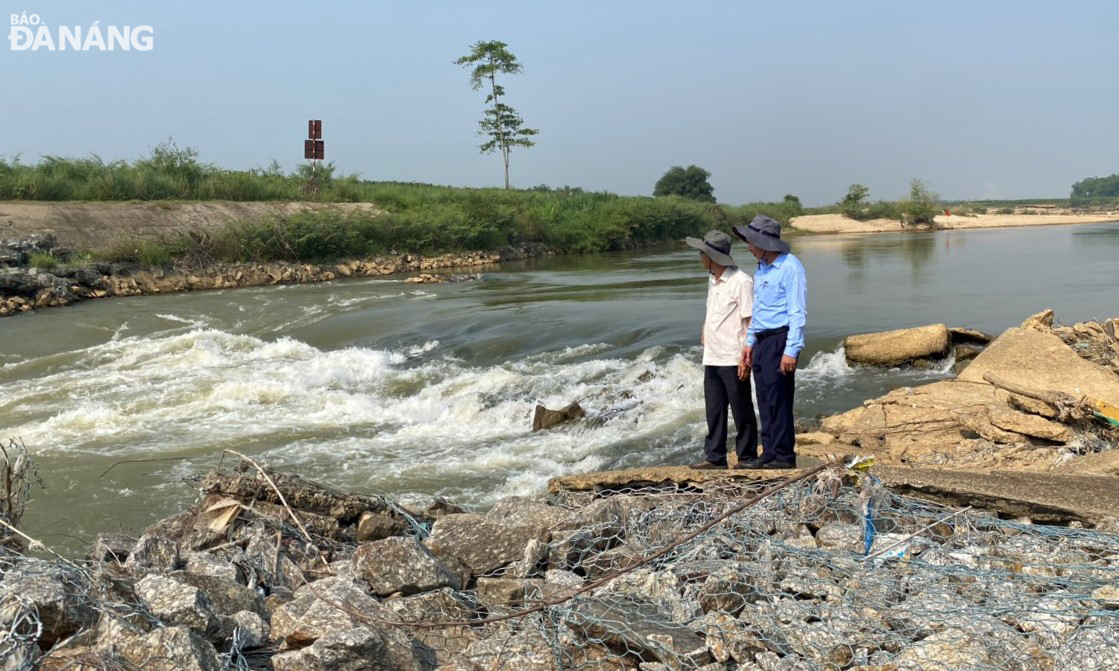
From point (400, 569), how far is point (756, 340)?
2.84 metres

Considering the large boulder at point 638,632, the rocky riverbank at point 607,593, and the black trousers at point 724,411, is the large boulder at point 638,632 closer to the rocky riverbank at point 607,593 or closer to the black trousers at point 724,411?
the rocky riverbank at point 607,593

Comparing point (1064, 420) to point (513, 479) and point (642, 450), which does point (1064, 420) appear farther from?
point (513, 479)

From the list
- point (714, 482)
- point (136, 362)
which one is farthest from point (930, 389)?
point (136, 362)

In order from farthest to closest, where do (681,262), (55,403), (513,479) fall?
1. (681,262)
2. (55,403)
3. (513,479)

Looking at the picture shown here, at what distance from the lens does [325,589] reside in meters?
3.33

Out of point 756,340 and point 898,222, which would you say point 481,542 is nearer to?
point 756,340

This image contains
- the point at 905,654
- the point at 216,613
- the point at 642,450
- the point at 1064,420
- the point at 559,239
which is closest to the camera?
the point at 905,654

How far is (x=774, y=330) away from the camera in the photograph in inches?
211

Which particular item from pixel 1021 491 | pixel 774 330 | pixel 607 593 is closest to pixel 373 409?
pixel 774 330

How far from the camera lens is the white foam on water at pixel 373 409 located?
768 centimetres

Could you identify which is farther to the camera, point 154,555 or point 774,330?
point 774,330

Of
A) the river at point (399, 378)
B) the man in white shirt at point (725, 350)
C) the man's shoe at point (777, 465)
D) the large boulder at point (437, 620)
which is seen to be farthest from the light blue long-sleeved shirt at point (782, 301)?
the large boulder at point (437, 620)

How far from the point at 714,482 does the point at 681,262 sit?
23.2 metres

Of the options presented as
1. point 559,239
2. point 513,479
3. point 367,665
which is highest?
point 559,239
